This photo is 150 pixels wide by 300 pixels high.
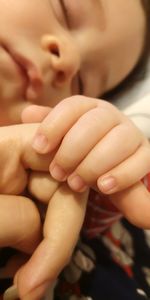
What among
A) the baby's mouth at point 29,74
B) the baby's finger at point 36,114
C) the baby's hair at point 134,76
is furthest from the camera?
the baby's hair at point 134,76

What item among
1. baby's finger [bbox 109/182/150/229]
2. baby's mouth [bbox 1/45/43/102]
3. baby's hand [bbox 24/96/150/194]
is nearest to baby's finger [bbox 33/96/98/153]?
baby's hand [bbox 24/96/150/194]

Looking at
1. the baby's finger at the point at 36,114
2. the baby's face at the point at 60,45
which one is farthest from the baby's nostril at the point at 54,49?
the baby's finger at the point at 36,114

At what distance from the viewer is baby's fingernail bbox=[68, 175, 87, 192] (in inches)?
18.5

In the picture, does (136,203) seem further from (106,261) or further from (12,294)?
(106,261)

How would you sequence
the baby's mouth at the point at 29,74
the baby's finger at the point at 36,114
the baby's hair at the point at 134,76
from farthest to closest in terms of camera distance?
the baby's hair at the point at 134,76 < the baby's mouth at the point at 29,74 < the baby's finger at the point at 36,114

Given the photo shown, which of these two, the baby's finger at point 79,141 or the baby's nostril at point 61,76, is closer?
the baby's finger at point 79,141

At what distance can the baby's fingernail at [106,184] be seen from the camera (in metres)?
0.46

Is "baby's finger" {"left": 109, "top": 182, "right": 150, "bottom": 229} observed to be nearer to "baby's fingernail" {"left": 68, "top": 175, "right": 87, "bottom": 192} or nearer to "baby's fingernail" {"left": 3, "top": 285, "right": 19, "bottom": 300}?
"baby's fingernail" {"left": 68, "top": 175, "right": 87, "bottom": 192}

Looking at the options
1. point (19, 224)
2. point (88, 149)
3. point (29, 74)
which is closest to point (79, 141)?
point (88, 149)

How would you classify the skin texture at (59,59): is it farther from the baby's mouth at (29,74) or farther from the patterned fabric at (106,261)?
the patterned fabric at (106,261)

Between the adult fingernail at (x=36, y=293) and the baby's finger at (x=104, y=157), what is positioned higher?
the baby's finger at (x=104, y=157)

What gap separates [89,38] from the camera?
76cm

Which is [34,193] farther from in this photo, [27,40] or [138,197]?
[27,40]

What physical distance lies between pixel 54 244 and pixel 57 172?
8cm
